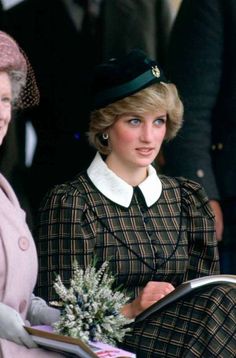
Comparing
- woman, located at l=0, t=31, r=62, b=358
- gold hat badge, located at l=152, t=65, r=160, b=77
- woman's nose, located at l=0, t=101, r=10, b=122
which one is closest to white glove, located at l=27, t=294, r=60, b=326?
woman, located at l=0, t=31, r=62, b=358

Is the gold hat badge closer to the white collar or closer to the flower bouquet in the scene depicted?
the white collar

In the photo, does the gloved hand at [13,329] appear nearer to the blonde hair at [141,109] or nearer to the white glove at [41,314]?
the white glove at [41,314]

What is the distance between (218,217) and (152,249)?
0.75m

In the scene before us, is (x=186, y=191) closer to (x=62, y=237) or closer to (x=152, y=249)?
(x=152, y=249)

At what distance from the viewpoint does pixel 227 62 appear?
5680 millimetres

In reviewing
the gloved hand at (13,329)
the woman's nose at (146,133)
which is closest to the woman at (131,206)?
the woman's nose at (146,133)

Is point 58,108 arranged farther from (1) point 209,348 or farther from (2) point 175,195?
(1) point 209,348

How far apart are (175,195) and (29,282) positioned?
1.06 meters

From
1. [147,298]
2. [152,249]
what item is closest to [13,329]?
[147,298]

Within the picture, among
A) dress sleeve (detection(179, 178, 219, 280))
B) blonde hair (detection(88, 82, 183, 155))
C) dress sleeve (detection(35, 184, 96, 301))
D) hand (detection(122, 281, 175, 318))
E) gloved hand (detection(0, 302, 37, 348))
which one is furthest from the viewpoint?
dress sleeve (detection(179, 178, 219, 280))

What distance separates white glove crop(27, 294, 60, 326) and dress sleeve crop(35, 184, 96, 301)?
0.38 meters

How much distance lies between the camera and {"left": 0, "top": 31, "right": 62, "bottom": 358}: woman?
161 inches

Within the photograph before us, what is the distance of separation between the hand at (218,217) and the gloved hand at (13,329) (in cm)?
174

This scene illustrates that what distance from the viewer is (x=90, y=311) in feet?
13.7
